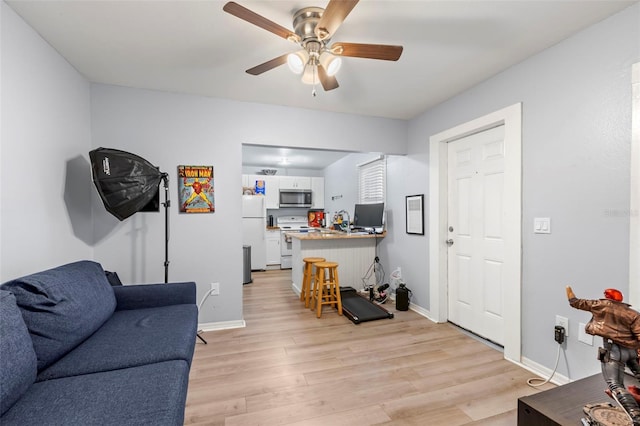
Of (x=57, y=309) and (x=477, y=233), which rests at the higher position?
(x=477, y=233)

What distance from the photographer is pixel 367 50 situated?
167cm

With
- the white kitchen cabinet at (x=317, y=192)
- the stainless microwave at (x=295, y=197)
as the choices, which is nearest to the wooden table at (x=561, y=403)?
the stainless microwave at (x=295, y=197)

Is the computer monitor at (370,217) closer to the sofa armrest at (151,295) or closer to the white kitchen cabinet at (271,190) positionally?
the white kitchen cabinet at (271,190)

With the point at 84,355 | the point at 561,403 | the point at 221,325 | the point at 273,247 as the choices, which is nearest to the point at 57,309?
the point at 84,355

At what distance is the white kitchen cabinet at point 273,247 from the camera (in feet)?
20.4

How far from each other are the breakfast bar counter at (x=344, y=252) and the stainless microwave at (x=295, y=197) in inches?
92.3

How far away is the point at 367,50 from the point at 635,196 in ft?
5.94

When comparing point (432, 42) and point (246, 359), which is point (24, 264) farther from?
point (432, 42)

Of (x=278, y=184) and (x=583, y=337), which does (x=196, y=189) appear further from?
(x=278, y=184)

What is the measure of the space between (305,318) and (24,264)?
245 cm

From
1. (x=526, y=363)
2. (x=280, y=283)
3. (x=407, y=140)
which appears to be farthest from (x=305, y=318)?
(x=407, y=140)

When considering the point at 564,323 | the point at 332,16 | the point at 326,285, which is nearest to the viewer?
the point at 332,16

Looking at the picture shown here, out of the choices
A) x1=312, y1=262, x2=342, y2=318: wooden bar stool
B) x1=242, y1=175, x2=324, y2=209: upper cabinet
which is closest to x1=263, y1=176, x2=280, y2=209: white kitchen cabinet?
x1=242, y1=175, x2=324, y2=209: upper cabinet

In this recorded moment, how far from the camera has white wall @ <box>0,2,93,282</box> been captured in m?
1.65
